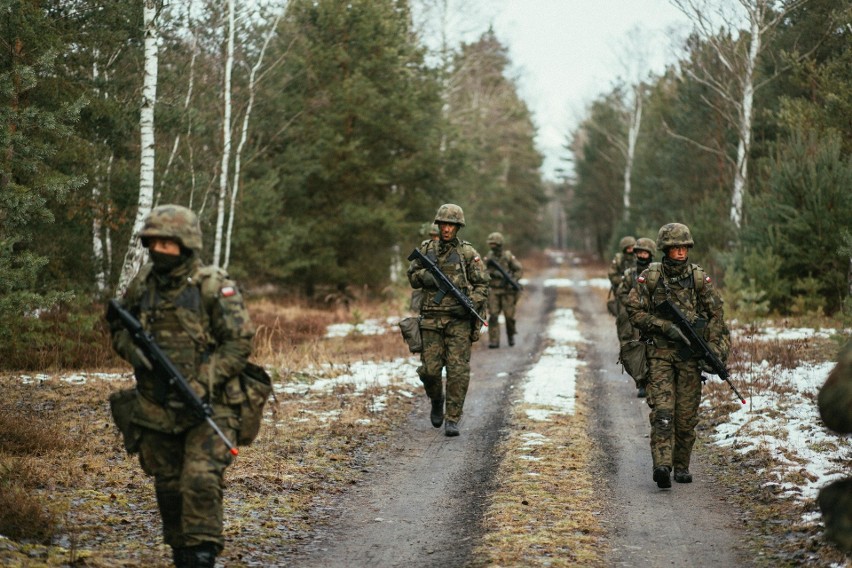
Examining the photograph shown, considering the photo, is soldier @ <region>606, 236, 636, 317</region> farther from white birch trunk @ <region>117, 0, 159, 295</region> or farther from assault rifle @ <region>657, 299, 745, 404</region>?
white birch trunk @ <region>117, 0, 159, 295</region>

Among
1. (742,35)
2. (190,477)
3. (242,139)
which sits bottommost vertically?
(190,477)

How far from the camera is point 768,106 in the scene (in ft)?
80.9

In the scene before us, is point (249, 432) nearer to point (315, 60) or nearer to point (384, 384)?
point (384, 384)

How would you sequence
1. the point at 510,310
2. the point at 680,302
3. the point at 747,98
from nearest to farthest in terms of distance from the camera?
the point at 680,302
the point at 510,310
the point at 747,98

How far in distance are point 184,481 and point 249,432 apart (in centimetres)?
50

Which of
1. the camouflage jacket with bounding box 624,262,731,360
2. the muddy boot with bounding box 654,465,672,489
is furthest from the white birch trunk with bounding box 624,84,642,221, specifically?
the muddy boot with bounding box 654,465,672,489

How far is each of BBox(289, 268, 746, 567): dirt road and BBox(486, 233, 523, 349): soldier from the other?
590 cm

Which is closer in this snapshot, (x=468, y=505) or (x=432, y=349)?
(x=468, y=505)

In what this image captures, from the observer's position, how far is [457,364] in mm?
9586

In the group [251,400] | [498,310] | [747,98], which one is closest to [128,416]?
[251,400]

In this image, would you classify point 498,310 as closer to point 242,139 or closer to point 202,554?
point 242,139

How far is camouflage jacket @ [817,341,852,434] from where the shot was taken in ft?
11.9

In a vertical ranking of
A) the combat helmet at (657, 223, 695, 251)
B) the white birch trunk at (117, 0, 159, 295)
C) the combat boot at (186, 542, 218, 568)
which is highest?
the white birch trunk at (117, 0, 159, 295)

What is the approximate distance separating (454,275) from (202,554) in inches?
212
